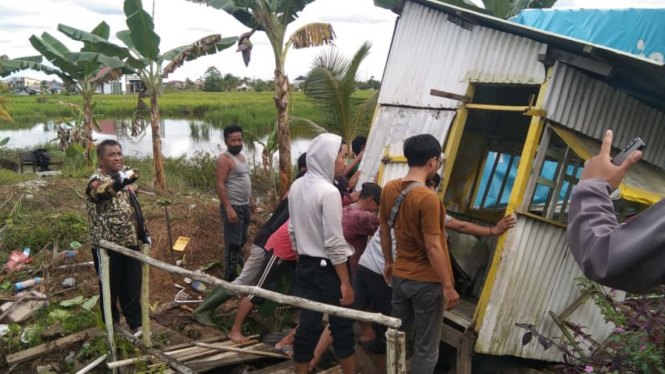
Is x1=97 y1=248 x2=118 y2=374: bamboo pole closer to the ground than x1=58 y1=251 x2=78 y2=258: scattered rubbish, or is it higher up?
higher up

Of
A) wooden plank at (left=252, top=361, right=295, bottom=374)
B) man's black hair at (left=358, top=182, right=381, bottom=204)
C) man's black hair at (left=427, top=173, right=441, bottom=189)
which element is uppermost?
man's black hair at (left=427, top=173, right=441, bottom=189)

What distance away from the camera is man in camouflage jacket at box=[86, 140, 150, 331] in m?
4.03

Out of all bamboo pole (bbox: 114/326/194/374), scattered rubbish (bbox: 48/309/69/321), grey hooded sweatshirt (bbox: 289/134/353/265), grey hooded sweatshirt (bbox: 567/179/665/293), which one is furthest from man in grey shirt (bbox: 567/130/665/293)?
scattered rubbish (bbox: 48/309/69/321)

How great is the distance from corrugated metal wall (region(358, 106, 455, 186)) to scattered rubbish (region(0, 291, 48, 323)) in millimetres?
3448

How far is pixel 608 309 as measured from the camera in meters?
3.56

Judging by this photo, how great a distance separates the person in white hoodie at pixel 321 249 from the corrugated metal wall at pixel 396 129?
1592mm

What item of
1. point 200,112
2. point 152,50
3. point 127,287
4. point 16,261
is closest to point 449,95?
point 127,287

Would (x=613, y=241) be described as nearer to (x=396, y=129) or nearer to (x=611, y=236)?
(x=611, y=236)

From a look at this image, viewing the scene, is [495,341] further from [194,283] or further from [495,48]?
[194,283]

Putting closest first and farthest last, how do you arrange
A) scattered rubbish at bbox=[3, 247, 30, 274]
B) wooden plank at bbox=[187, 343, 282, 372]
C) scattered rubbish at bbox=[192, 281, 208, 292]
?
wooden plank at bbox=[187, 343, 282, 372] → scattered rubbish at bbox=[192, 281, 208, 292] → scattered rubbish at bbox=[3, 247, 30, 274]

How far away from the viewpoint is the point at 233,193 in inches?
234

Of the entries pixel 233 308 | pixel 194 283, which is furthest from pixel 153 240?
pixel 233 308

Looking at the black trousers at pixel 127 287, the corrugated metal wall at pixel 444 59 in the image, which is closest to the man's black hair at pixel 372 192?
the corrugated metal wall at pixel 444 59

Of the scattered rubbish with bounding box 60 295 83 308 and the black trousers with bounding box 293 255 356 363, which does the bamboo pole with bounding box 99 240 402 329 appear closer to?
the black trousers with bounding box 293 255 356 363
